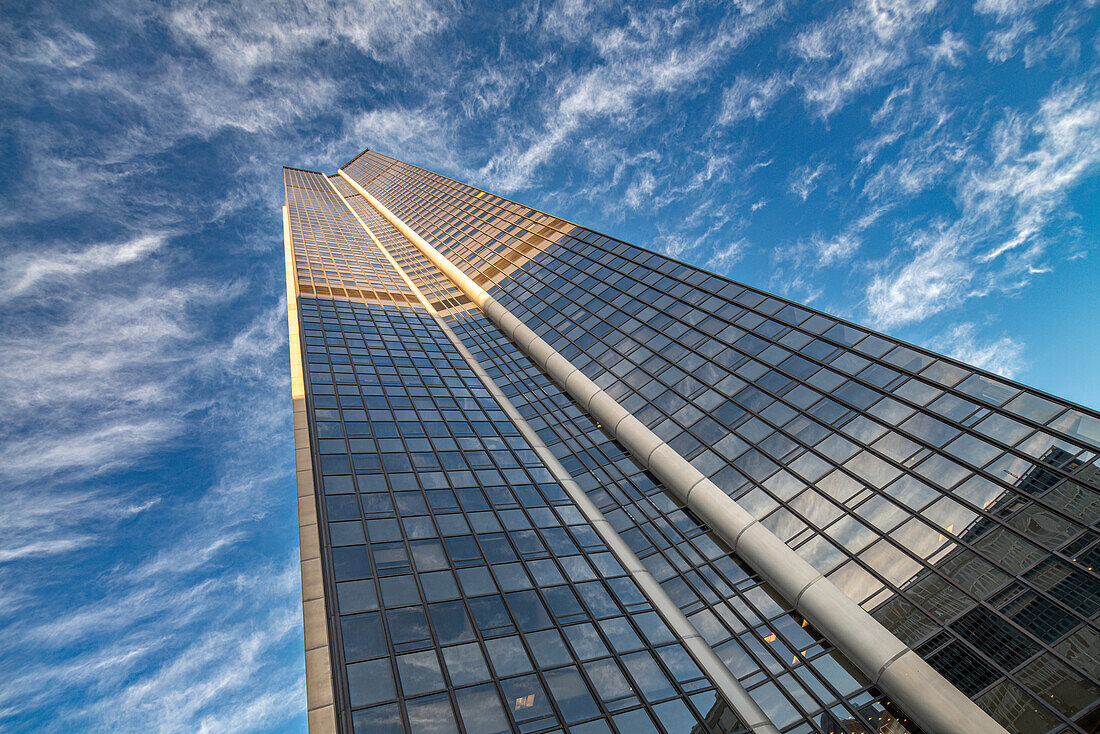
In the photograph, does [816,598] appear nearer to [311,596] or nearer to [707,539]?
[707,539]

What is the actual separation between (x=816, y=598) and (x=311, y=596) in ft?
59.7

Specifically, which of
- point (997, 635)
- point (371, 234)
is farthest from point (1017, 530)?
point (371, 234)

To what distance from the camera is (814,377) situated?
→ 23453 mm

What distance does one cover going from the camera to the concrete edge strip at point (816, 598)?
13.5m

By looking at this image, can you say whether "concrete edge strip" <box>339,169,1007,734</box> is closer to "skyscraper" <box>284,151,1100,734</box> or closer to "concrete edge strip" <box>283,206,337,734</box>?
"skyscraper" <box>284,151,1100,734</box>

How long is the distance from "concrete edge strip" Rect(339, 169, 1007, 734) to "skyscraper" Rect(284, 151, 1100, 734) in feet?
0.25

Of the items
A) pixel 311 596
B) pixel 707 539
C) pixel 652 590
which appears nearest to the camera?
pixel 311 596

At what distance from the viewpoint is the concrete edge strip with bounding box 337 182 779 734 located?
15.8 meters

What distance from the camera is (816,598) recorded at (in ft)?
55.1

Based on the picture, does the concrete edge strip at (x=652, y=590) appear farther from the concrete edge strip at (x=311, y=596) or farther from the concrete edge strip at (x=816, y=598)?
the concrete edge strip at (x=311, y=596)

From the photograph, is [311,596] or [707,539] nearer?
[311,596]

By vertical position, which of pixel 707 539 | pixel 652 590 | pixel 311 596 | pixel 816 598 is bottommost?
pixel 311 596

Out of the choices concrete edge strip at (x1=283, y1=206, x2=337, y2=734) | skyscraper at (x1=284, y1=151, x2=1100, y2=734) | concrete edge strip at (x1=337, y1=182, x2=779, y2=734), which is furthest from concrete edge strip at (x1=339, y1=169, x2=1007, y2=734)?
concrete edge strip at (x1=283, y1=206, x2=337, y2=734)

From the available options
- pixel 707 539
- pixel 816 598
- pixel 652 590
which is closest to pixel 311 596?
pixel 652 590
